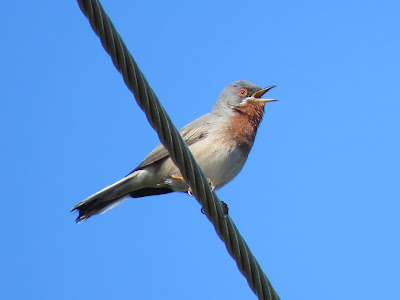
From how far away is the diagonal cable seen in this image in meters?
4.25

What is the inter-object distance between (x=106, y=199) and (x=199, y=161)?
1.28 m

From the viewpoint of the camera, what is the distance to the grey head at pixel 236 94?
9.94 meters

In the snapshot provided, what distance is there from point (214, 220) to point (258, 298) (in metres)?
0.63

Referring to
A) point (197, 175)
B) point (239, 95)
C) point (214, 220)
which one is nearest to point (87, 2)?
point (197, 175)

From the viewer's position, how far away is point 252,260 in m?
5.13

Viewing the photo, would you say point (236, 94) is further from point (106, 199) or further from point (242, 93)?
point (106, 199)

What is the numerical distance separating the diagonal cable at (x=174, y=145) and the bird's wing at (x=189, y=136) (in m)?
3.85

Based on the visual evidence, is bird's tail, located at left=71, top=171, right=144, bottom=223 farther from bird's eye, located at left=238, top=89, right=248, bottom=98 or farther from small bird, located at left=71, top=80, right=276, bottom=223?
bird's eye, located at left=238, top=89, right=248, bottom=98

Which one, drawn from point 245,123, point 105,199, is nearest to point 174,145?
point 105,199

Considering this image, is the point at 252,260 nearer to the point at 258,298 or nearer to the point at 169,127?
the point at 258,298

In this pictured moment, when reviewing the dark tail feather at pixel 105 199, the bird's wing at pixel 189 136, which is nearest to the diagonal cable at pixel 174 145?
the bird's wing at pixel 189 136

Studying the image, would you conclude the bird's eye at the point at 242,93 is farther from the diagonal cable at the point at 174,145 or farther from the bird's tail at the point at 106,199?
the diagonal cable at the point at 174,145

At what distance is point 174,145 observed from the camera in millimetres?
4816

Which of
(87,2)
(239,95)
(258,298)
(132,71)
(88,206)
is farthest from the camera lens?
(239,95)
